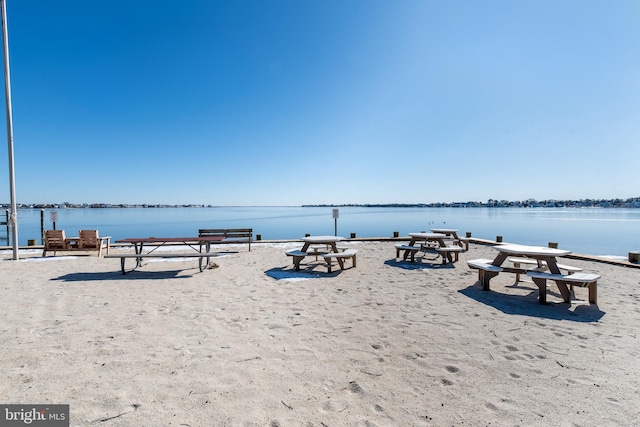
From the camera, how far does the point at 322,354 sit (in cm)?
322

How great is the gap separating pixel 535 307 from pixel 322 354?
3.91 m

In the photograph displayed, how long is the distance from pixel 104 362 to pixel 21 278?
606cm

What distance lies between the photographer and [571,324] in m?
4.08

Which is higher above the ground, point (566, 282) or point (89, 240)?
point (89, 240)

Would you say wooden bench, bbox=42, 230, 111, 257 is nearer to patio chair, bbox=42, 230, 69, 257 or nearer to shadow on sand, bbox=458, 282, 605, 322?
patio chair, bbox=42, 230, 69, 257

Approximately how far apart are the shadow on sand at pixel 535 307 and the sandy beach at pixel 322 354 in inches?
1.4

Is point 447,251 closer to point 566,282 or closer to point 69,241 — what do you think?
point 566,282

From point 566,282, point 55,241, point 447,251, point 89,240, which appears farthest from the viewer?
point 89,240

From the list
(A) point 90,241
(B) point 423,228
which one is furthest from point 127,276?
(B) point 423,228

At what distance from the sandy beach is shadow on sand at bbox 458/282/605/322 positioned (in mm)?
37

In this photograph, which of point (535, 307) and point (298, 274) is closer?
point (535, 307)

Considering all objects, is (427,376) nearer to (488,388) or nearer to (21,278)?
(488,388)

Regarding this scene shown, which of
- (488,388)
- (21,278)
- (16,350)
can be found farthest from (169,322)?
(21,278)

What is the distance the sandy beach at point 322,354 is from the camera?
2316mm
